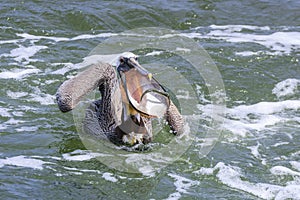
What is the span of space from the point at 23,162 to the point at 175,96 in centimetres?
289

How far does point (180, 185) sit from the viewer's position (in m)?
5.86

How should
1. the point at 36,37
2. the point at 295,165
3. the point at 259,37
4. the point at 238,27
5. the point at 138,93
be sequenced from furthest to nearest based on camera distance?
1. the point at 238,27
2. the point at 259,37
3. the point at 36,37
4. the point at 295,165
5. the point at 138,93

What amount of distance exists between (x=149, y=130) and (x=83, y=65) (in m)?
3.13

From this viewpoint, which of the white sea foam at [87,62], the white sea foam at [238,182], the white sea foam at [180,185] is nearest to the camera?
the white sea foam at [180,185]

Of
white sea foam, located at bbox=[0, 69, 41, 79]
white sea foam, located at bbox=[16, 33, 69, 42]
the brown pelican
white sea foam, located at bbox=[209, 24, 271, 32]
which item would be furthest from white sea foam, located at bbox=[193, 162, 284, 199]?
white sea foam, located at bbox=[209, 24, 271, 32]

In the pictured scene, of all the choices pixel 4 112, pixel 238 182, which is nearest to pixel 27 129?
pixel 4 112

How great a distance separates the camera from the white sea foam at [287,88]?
8656mm

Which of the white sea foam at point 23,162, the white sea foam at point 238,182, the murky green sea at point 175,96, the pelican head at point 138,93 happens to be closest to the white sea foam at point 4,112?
the murky green sea at point 175,96

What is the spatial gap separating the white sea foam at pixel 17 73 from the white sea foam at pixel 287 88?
10.5 feet

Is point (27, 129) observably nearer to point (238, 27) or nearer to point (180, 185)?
point (180, 185)

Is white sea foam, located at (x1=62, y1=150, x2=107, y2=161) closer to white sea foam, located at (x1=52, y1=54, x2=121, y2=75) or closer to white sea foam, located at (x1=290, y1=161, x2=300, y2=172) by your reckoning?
white sea foam, located at (x1=290, y1=161, x2=300, y2=172)

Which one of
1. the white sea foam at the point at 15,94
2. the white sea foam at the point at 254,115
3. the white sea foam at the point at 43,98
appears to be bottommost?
the white sea foam at the point at 254,115

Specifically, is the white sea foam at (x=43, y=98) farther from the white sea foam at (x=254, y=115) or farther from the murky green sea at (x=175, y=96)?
the white sea foam at (x=254, y=115)

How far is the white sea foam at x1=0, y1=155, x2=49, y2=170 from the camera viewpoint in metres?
6.07
